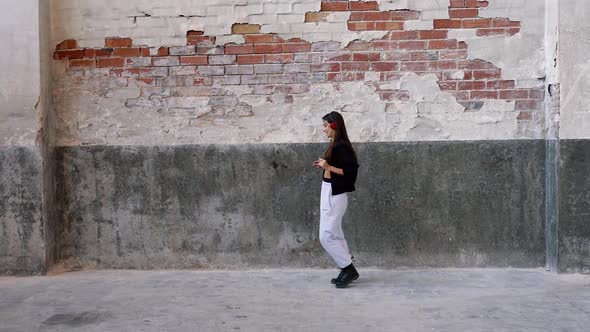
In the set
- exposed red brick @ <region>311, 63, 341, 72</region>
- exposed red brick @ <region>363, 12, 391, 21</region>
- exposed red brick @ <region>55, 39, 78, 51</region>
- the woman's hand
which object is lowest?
the woman's hand

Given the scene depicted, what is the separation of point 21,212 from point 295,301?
3.15 metres

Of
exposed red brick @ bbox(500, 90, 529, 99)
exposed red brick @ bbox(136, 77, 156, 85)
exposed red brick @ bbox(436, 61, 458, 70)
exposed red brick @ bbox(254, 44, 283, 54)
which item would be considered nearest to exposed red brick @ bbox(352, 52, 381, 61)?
exposed red brick @ bbox(436, 61, 458, 70)

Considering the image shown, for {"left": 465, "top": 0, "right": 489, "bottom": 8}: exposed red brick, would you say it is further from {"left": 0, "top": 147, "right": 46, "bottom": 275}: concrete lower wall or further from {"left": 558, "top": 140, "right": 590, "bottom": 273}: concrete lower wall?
{"left": 0, "top": 147, "right": 46, "bottom": 275}: concrete lower wall

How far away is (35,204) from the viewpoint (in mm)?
7129

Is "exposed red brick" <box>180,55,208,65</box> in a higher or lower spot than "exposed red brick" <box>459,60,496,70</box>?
higher

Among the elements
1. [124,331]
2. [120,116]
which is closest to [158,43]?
[120,116]

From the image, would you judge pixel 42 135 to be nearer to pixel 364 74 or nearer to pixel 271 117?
pixel 271 117

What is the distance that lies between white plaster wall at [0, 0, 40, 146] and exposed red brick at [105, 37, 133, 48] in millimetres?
735

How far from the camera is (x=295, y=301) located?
6094mm

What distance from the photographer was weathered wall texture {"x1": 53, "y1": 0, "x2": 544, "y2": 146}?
7156 millimetres

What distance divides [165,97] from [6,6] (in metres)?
1.88

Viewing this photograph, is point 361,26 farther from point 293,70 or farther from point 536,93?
point 536,93

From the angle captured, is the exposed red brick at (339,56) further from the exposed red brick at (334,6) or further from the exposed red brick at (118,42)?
the exposed red brick at (118,42)

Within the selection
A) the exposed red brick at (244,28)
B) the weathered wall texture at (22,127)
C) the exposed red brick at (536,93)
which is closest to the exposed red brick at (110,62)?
the weathered wall texture at (22,127)
